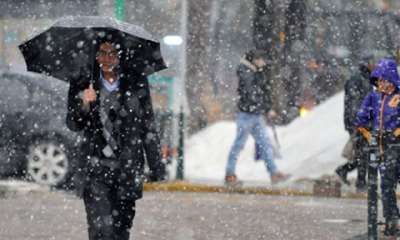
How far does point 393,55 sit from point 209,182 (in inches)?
301

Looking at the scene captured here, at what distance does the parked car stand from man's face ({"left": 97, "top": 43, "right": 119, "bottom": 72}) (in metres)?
8.22

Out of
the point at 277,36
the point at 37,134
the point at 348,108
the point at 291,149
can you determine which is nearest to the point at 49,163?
the point at 37,134

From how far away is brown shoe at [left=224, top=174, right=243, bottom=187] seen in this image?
17.9m

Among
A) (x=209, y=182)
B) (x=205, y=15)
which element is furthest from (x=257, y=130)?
(x=205, y=15)

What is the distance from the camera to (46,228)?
41.6 feet

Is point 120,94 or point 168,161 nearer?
point 120,94

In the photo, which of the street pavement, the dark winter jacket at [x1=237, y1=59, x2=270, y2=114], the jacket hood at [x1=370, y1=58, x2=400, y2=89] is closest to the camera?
the jacket hood at [x1=370, y1=58, x2=400, y2=89]

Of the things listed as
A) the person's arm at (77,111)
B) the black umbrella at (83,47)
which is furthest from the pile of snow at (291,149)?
the person's arm at (77,111)

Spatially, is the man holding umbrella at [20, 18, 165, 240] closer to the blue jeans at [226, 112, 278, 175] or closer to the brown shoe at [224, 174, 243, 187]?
the brown shoe at [224, 174, 243, 187]

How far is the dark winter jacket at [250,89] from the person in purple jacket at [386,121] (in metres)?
6.05

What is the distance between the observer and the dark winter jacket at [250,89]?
18062 millimetres

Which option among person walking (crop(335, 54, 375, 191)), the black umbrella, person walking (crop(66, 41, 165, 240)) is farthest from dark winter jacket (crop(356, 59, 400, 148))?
person walking (crop(335, 54, 375, 191))

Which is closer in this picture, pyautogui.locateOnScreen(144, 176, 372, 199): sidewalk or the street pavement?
the street pavement

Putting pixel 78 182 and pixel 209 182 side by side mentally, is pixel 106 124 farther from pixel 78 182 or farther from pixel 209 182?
pixel 209 182
